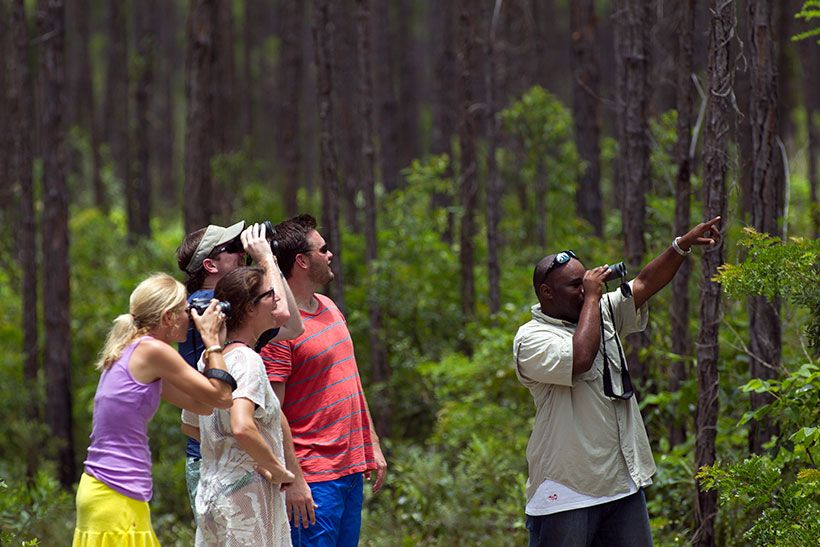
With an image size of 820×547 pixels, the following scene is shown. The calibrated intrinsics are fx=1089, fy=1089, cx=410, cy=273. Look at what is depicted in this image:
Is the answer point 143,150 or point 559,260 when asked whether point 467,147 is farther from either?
point 143,150

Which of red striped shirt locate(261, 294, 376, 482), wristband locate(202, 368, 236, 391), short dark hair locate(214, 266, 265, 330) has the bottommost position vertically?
red striped shirt locate(261, 294, 376, 482)

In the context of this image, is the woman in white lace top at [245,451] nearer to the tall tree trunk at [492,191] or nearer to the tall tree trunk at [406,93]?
the tall tree trunk at [492,191]

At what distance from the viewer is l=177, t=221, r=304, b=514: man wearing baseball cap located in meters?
4.88

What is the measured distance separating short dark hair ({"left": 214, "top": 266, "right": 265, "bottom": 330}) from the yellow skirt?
0.84 meters

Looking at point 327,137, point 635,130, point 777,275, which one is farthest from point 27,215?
point 777,275

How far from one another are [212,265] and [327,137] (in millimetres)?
5461

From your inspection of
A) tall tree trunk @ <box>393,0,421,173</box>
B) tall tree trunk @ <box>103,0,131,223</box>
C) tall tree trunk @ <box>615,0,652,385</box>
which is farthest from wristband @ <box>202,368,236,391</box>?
tall tree trunk @ <box>393,0,421,173</box>

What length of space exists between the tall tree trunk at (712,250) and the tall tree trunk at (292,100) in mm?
11323

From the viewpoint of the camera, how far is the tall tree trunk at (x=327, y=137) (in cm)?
1048

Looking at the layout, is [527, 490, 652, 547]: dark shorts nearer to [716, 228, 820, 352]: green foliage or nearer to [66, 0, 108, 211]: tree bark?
[716, 228, 820, 352]: green foliage

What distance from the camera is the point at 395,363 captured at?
1170cm

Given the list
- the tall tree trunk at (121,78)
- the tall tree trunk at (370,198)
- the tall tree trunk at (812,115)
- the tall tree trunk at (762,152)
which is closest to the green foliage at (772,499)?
the tall tree trunk at (762,152)

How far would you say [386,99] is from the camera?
66.7 ft

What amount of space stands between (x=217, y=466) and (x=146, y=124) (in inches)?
696
